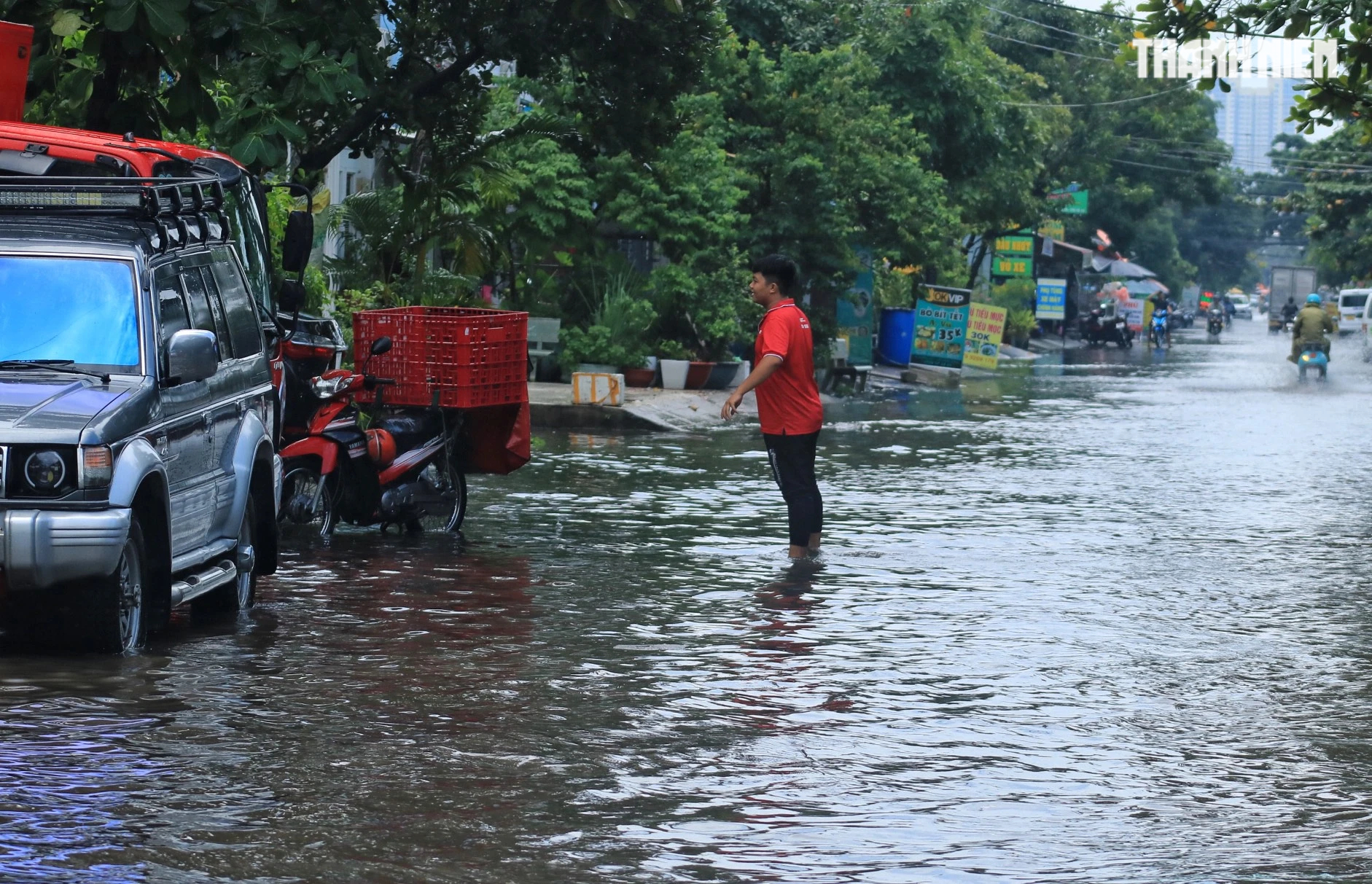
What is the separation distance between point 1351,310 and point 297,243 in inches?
2667

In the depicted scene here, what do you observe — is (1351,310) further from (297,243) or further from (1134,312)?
(297,243)

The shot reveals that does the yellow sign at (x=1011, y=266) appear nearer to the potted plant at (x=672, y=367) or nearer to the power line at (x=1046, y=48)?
the power line at (x=1046, y=48)

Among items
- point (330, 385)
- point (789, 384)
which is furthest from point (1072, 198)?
point (330, 385)

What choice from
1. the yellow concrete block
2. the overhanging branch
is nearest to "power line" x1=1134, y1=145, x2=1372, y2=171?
the yellow concrete block

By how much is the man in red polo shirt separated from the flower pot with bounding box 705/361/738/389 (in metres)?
18.4

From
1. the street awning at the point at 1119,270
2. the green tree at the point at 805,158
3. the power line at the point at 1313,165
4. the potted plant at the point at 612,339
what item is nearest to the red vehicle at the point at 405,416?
the potted plant at the point at 612,339

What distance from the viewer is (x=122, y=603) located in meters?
8.60

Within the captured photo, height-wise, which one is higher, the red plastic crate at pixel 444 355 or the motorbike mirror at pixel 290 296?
the motorbike mirror at pixel 290 296

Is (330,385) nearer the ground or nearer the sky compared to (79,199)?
nearer the ground

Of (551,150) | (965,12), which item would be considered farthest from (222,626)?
(965,12)

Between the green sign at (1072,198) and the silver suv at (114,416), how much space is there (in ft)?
211

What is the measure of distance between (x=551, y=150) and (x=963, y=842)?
82.2ft

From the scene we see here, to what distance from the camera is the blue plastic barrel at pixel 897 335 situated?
43.4 metres

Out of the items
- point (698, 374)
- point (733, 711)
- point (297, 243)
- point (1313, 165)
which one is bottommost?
point (733, 711)
